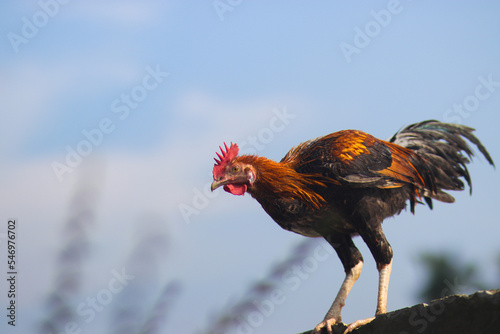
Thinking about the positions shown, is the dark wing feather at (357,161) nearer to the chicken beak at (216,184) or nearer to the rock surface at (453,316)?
the chicken beak at (216,184)

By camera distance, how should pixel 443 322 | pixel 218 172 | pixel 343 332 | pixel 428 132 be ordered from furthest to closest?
pixel 428 132, pixel 218 172, pixel 343 332, pixel 443 322

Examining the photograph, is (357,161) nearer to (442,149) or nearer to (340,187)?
(340,187)

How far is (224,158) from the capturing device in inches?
199

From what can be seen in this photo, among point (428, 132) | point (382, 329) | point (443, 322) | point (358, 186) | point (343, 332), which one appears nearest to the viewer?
point (443, 322)

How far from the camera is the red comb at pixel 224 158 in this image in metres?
4.95

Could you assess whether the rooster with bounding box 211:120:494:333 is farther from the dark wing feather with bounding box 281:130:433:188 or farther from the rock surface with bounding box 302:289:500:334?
the rock surface with bounding box 302:289:500:334

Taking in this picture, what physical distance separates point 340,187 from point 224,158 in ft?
3.70

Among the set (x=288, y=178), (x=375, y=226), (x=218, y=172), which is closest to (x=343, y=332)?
(x=375, y=226)

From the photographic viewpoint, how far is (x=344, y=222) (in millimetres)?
4793

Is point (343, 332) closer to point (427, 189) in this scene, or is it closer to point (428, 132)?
point (427, 189)

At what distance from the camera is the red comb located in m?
4.95

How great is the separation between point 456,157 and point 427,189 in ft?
1.89

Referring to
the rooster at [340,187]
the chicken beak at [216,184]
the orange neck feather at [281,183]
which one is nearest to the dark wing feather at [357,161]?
the rooster at [340,187]

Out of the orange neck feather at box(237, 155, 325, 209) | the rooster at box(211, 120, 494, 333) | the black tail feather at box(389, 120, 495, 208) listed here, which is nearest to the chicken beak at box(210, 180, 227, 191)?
the rooster at box(211, 120, 494, 333)
